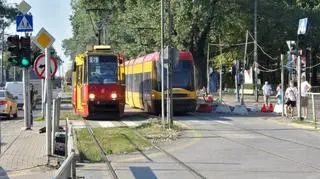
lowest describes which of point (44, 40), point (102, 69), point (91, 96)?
point (91, 96)

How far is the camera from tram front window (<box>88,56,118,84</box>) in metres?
30.5

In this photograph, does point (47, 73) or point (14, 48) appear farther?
point (14, 48)

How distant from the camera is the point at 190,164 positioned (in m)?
14.4

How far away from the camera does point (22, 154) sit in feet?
54.7

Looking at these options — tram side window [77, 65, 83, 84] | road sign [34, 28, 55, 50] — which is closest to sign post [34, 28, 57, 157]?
road sign [34, 28, 55, 50]

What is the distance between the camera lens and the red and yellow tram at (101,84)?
30.3 meters

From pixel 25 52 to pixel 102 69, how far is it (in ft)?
25.2

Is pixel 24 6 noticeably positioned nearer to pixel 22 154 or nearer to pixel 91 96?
pixel 91 96

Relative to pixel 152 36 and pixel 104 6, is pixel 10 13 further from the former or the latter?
pixel 152 36

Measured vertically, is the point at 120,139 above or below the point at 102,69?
below

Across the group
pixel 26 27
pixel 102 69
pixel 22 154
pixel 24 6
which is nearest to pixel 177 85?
pixel 102 69

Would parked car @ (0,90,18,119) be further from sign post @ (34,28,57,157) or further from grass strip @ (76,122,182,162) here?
sign post @ (34,28,57,157)

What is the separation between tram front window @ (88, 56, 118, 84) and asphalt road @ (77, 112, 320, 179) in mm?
7738

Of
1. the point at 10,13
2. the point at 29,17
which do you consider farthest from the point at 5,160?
the point at 10,13
